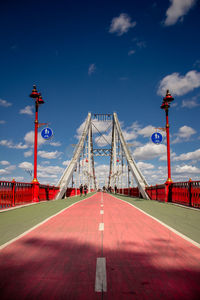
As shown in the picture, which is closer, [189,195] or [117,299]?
[117,299]

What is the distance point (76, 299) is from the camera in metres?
2.86

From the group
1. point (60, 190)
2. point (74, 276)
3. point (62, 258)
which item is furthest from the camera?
point (60, 190)

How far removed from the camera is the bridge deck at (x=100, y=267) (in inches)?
121

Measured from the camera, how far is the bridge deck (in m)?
3.07

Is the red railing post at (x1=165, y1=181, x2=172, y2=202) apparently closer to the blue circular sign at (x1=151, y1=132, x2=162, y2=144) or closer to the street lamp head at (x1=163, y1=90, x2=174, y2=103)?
the blue circular sign at (x1=151, y1=132, x2=162, y2=144)

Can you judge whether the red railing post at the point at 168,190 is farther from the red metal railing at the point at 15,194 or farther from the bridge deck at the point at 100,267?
the bridge deck at the point at 100,267

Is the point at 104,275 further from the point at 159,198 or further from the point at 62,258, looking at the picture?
the point at 159,198

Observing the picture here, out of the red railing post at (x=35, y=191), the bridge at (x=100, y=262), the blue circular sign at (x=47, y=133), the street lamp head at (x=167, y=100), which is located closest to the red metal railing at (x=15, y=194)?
the red railing post at (x=35, y=191)

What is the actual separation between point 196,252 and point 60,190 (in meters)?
25.0

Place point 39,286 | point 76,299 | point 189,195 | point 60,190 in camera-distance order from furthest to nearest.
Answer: point 60,190 < point 189,195 < point 39,286 < point 76,299

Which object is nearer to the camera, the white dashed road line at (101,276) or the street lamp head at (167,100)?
the white dashed road line at (101,276)

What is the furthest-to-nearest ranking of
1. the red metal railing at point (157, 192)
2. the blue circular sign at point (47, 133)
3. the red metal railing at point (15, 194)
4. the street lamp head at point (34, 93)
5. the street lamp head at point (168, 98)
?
the red metal railing at point (157, 192), the street lamp head at point (168, 98), the street lamp head at point (34, 93), the blue circular sign at point (47, 133), the red metal railing at point (15, 194)

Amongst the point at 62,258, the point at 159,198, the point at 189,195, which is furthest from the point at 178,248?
the point at 159,198

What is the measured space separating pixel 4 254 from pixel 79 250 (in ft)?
4.36
